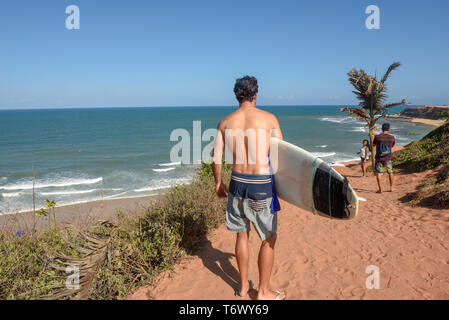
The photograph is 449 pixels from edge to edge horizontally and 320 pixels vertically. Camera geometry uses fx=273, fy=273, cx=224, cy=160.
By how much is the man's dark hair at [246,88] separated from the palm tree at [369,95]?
31.3ft

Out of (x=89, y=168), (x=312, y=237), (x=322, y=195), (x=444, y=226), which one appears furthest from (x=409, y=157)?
(x=89, y=168)

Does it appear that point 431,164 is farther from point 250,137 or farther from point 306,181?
point 250,137

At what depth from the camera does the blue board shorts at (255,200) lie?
8.68ft

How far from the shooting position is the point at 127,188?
14.2 m

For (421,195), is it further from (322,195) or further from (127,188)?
(127,188)

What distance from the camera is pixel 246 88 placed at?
266 centimetres

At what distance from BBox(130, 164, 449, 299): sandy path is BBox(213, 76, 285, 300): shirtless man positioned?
0.85m

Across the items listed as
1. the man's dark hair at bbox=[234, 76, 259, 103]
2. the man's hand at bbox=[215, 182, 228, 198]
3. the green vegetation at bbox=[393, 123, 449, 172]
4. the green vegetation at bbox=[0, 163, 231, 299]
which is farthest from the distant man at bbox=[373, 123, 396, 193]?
the man's hand at bbox=[215, 182, 228, 198]

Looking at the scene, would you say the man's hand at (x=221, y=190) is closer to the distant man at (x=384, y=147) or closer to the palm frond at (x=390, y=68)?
the distant man at (x=384, y=147)

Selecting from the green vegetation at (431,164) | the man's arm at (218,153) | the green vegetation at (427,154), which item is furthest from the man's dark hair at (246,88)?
the green vegetation at (427,154)

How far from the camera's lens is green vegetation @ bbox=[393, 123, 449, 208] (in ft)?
18.5
